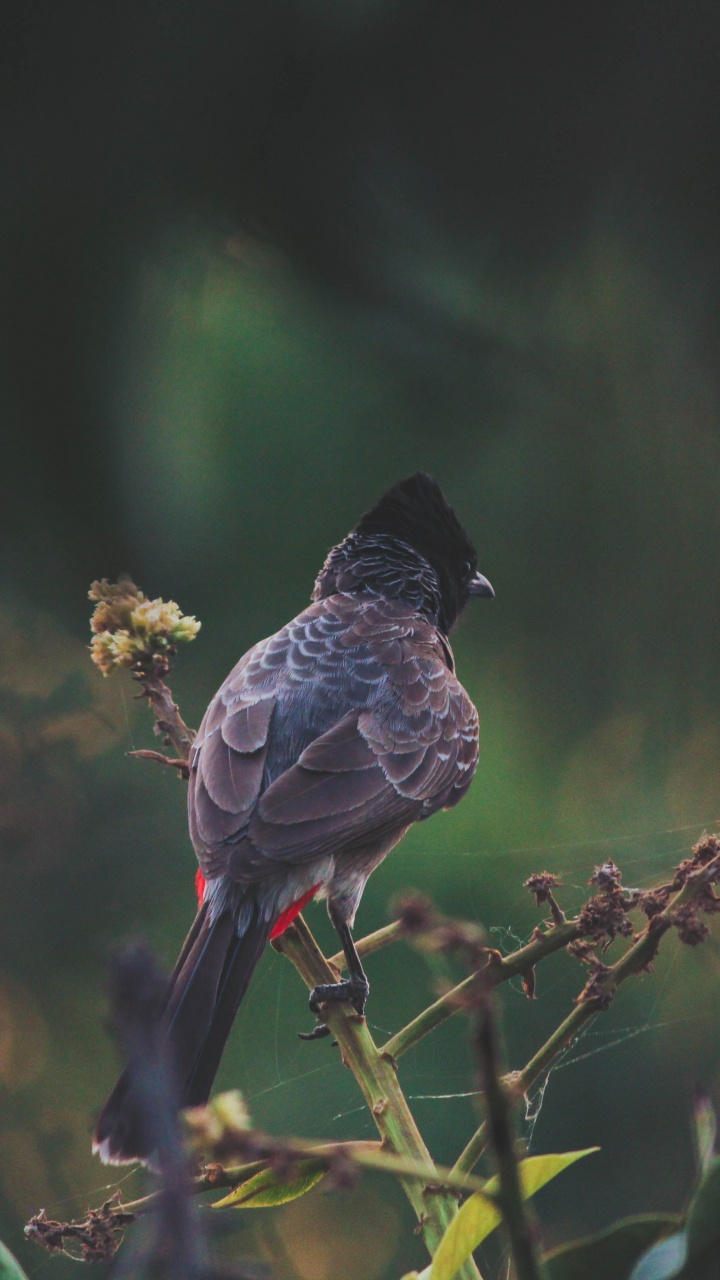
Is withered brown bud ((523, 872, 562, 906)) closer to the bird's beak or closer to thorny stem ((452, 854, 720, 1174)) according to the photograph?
thorny stem ((452, 854, 720, 1174))

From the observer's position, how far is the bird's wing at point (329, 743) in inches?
47.6

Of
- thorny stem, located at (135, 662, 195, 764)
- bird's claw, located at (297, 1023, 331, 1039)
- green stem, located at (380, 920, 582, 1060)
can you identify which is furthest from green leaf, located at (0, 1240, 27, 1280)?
bird's claw, located at (297, 1023, 331, 1039)

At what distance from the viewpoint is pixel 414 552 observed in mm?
1985

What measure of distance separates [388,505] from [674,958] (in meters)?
0.88

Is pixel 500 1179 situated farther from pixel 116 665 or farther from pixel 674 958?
pixel 674 958

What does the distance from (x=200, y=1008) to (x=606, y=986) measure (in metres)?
0.48

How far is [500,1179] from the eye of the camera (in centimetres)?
20

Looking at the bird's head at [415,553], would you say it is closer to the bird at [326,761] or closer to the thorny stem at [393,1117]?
the bird at [326,761]

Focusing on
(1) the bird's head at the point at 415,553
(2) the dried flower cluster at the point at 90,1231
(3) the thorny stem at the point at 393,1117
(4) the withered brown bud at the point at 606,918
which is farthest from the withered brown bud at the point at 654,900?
(1) the bird's head at the point at 415,553

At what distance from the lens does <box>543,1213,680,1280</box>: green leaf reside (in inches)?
11.2

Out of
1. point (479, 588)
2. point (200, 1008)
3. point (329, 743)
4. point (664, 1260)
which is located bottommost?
point (664, 1260)

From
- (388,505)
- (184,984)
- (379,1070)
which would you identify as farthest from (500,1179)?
(388,505)

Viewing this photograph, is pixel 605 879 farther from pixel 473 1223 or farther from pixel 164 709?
pixel 164 709

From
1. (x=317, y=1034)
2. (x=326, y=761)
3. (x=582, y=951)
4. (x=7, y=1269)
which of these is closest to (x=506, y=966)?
(x=582, y=951)
